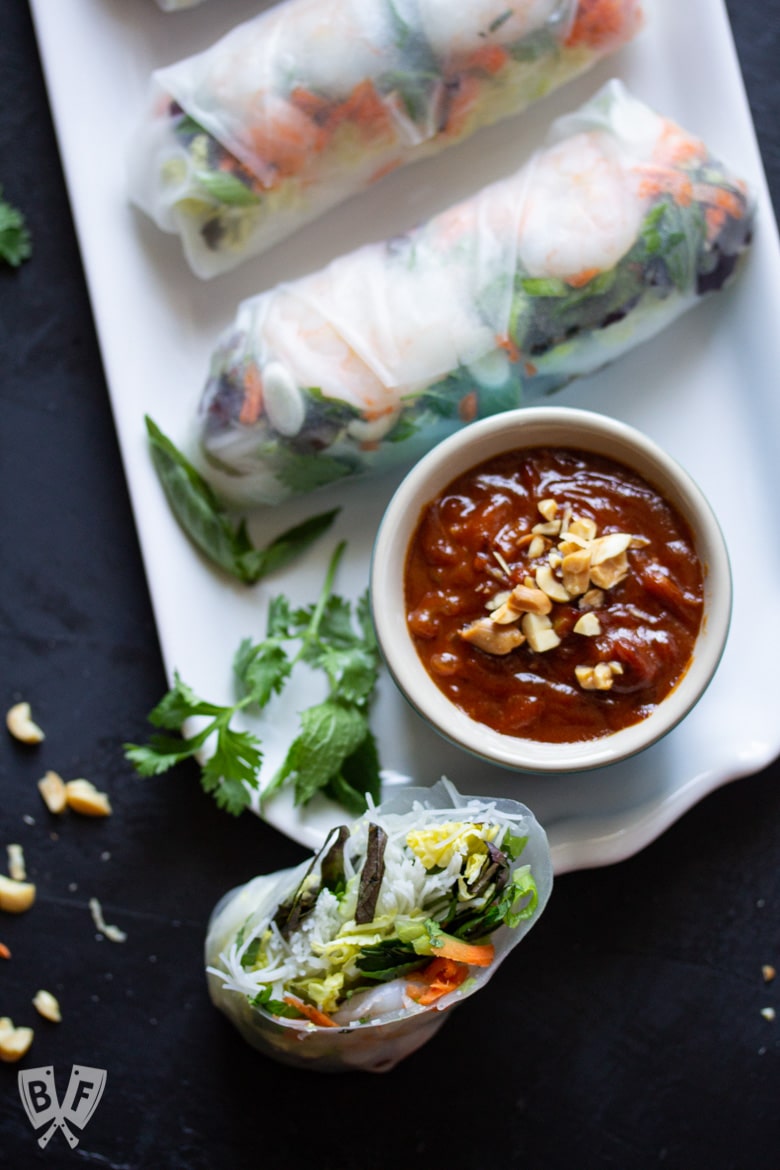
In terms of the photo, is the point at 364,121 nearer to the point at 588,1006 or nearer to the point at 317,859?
the point at 317,859

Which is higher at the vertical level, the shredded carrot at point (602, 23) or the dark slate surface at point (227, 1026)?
the shredded carrot at point (602, 23)

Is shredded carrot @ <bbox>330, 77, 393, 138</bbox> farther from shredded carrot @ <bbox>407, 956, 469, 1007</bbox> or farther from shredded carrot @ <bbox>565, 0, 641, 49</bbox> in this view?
shredded carrot @ <bbox>407, 956, 469, 1007</bbox>

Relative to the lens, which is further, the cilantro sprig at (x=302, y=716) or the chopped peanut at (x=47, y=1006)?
the chopped peanut at (x=47, y=1006)

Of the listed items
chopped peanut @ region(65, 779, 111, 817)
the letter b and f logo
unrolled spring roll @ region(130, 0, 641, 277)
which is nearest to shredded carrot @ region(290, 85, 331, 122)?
unrolled spring roll @ region(130, 0, 641, 277)

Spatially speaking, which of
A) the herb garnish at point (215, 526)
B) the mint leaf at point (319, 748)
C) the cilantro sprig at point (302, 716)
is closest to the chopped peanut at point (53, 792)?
the cilantro sprig at point (302, 716)

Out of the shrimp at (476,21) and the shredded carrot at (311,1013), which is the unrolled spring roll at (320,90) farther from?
the shredded carrot at (311,1013)

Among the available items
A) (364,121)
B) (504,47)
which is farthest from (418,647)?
(504,47)
